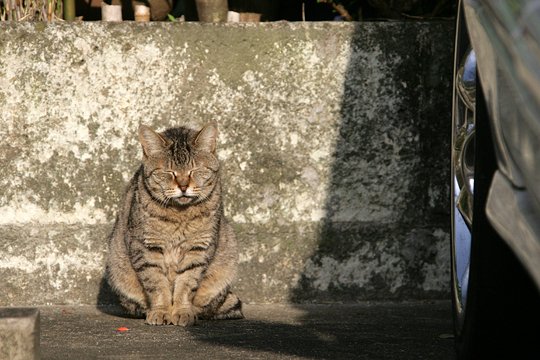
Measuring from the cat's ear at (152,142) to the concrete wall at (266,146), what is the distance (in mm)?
238

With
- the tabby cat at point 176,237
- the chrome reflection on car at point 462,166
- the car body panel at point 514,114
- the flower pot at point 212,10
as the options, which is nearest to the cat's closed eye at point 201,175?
the tabby cat at point 176,237

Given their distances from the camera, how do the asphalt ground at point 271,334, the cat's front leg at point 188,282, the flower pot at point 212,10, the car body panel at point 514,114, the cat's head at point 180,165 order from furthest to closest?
the flower pot at point 212,10 → the cat's head at point 180,165 → the cat's front leg at point 188,282 → the asphalt ground at point 271,334 → the car body panel at point 514,114

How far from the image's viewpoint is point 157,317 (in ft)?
16.0

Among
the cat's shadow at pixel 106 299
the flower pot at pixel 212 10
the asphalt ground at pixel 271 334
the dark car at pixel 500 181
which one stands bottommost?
the asphalt ground at pixel 271 334

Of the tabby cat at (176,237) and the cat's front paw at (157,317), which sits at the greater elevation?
the tabby cat at (176,237)

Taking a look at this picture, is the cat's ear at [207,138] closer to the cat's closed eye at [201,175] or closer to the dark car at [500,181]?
the cat's closed eye at [201,175]

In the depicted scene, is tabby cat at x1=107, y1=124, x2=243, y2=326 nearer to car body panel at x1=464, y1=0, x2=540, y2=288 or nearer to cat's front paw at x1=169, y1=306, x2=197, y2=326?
cat's front paw at x1=169, y1=306, x2=197, y2=326

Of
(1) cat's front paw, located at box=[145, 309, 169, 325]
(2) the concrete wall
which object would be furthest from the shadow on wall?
(1) cat's front paw, located at box=[145, 309, 169, 325]

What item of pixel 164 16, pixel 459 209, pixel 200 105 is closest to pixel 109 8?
pixel 164 16

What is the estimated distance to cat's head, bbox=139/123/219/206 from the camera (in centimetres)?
511

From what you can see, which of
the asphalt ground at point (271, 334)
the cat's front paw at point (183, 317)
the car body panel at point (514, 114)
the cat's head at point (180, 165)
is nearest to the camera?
the car body panel at point (514, 114)

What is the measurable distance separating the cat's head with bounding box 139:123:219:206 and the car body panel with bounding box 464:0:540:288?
9.66ft

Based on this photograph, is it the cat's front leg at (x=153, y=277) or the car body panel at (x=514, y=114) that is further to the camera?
the cat's front leg at (x=153, y=277)

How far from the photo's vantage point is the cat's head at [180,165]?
5105 millimetres
